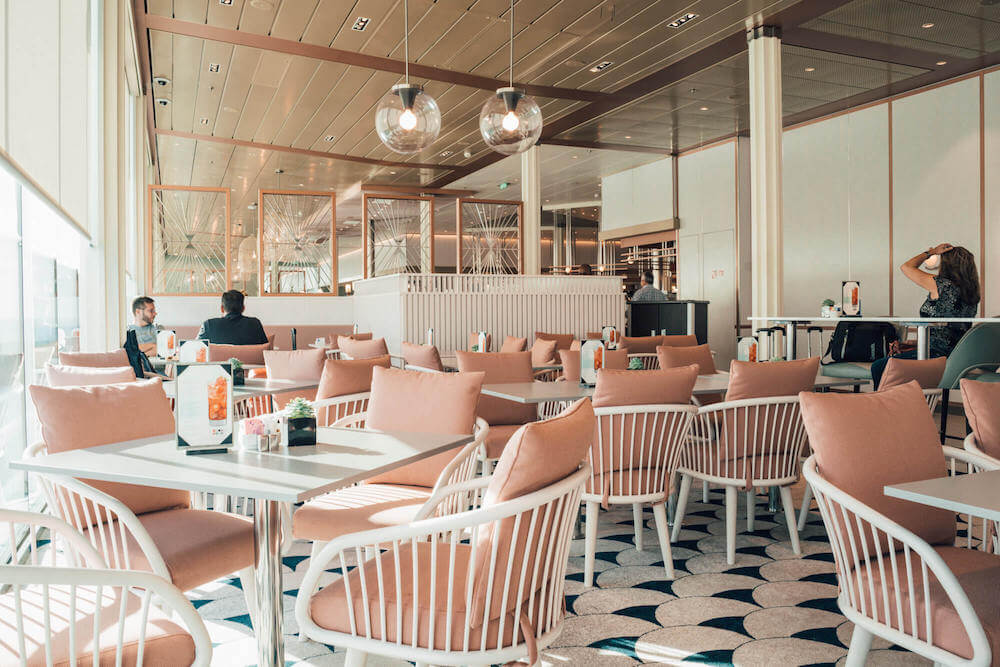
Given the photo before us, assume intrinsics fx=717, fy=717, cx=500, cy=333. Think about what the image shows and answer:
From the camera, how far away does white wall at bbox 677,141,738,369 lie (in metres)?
12.3

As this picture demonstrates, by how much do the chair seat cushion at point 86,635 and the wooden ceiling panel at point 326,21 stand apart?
6574 millimetres

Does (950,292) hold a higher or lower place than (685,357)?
higher

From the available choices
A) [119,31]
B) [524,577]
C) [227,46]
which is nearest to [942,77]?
[227,46]

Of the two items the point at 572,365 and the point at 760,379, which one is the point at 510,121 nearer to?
the point at 572,365

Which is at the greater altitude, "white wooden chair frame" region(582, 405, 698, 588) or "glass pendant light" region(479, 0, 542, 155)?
"glass pendant light" region(479, 0, 542, 155)

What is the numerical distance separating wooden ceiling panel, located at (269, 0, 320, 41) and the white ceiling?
5.57 meters

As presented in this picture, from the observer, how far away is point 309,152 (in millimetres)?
12586

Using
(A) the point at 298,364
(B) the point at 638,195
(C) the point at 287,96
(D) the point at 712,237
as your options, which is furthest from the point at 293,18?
(B) the point at 638,195

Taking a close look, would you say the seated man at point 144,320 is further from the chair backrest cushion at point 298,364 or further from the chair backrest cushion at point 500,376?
the chair backrest cushion at point 500,376

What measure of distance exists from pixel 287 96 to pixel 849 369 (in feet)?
25.2

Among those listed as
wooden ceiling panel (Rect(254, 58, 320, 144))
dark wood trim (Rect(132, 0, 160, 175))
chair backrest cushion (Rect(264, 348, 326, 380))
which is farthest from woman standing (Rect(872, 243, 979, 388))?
dark wood trim (Rect(132, 0, 160, 175))

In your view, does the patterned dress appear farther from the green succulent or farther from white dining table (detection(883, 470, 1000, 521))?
the green succulent

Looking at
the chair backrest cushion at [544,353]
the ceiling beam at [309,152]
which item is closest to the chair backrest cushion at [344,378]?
the chair backrest cushion at [544,353]

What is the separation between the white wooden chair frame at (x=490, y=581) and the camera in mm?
1521
